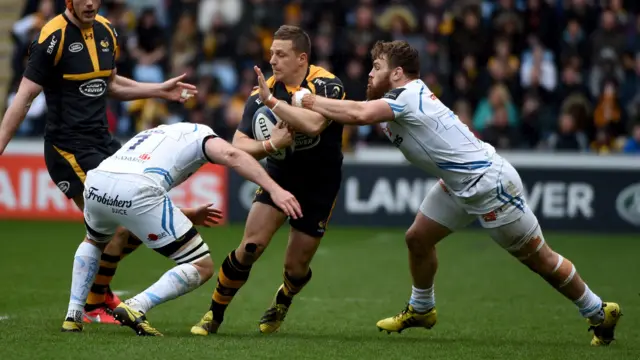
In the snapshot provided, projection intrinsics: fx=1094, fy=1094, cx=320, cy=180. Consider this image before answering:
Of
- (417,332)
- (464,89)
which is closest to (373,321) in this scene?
(417,332)

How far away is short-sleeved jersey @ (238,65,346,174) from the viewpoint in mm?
8102

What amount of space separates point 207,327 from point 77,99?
7.33 ft

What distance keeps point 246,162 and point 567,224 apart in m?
10.7

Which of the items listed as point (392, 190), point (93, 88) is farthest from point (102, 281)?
point (392, 190)

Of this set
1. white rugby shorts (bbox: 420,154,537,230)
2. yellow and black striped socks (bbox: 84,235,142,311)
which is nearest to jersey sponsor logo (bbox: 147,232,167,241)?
yellow and black striped socks (bbox: 84,235,142,311)

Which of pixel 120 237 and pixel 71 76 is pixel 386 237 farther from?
pixel 71 76

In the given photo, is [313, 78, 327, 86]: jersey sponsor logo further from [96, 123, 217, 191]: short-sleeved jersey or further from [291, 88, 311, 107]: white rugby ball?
[96, 123, 217, 191]: short-sleeved jersey

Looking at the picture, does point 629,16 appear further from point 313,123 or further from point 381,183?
point 313,123

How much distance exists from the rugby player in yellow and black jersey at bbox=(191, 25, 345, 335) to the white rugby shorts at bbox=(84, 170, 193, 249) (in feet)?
2.35

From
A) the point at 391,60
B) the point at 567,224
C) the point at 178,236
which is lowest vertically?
the point at 567,224

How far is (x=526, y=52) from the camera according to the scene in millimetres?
19609

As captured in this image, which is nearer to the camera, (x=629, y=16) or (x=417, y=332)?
(x=417, y=332)

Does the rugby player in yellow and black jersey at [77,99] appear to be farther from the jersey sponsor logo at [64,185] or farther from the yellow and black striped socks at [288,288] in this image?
the yellow and black striped socks at [288,288]

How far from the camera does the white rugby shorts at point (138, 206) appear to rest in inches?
293
